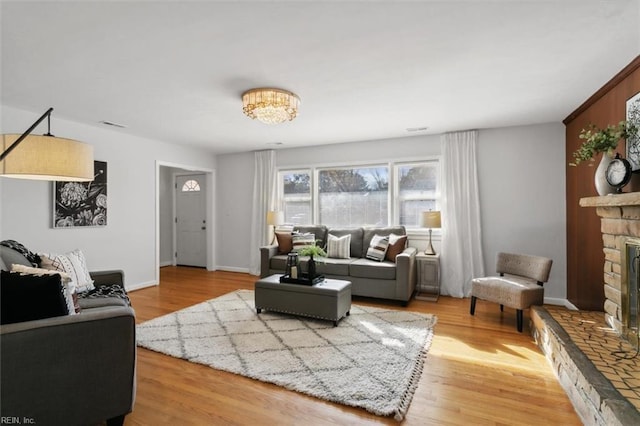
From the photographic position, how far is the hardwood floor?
181 cm

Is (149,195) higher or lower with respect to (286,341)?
higher

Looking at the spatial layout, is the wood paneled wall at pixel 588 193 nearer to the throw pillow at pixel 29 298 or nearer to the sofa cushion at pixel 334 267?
the sofa cushion at pixel 334 267

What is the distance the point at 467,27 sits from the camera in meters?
1.92

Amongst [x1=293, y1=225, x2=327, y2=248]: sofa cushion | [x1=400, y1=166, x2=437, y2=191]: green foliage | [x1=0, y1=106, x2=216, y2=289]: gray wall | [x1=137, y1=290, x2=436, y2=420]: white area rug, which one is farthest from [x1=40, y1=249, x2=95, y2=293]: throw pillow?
[x1=400, y1=166, x2=437, y2=191]: green foliage

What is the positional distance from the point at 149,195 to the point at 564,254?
20.5 feet

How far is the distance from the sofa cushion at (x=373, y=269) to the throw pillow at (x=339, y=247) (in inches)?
13.0

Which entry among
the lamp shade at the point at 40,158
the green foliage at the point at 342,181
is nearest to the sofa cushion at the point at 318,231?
the green foliage at the point at 342,181

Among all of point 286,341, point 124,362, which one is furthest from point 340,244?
point 124,362

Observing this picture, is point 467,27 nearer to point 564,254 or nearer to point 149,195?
point 564,254

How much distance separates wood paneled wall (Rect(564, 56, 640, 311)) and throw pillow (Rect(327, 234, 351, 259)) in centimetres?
287

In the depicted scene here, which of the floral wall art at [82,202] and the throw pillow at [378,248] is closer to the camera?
the floral wall art at [82,202]

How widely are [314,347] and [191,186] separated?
5.35 m

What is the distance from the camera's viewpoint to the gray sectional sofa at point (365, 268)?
3.93 m

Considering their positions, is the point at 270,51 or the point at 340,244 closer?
the point at 270,51
